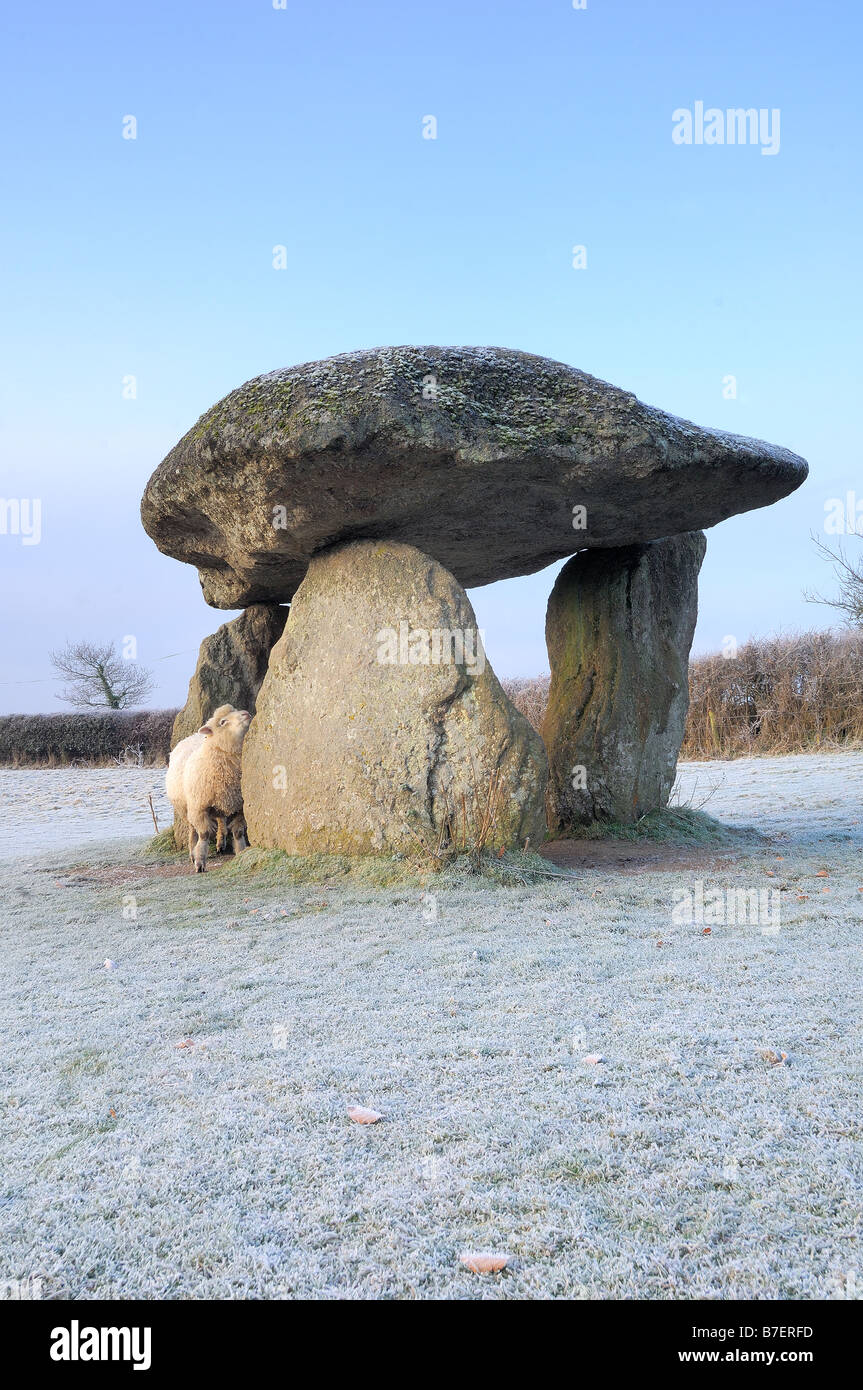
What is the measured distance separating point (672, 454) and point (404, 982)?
4276 mm

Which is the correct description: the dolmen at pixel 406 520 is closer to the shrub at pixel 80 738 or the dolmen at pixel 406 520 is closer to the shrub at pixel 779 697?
the shrub at pixel 779 697

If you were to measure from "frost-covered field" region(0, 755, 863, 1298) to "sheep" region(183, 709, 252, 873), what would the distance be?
1.81 metres

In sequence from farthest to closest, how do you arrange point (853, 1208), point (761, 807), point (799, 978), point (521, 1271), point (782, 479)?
point (761, 807)
point (782, 479)
point (799, 978)
point (853, 1208)
point (521, 1271)

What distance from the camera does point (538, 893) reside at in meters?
5.94

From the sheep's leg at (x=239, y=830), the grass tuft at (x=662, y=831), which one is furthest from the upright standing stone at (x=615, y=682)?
the sheep's leg at (x=239, y=830)

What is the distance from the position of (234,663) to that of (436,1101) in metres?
6.93

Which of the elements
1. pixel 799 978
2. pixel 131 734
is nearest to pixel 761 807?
pixel 799 978

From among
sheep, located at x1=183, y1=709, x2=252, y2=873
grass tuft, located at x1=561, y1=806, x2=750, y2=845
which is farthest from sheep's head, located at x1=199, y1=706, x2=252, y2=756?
grass tuft, located at x1=561, y1=806, x2=750, y2=845

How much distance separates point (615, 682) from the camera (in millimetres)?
8797

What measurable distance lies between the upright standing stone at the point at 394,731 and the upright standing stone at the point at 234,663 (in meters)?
2.32

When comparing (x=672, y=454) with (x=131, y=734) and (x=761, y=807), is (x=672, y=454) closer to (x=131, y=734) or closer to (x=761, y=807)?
(x=761, y=807)

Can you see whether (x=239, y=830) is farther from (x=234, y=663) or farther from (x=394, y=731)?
(x=234, y=663)

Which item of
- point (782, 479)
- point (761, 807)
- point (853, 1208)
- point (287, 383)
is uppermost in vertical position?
point (287, 383)

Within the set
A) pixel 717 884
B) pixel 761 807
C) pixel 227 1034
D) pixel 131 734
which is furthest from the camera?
pixel 131 734
